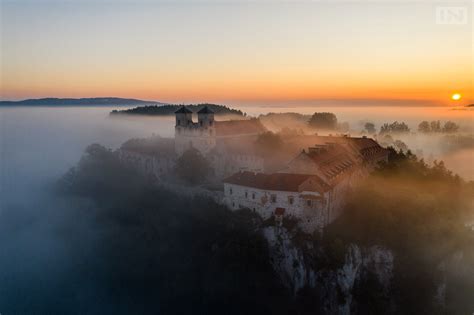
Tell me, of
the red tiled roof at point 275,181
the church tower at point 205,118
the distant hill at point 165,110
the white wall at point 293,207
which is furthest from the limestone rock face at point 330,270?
the distant hill at point 165,110

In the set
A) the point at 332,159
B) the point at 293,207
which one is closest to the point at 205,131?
the point at 332,159

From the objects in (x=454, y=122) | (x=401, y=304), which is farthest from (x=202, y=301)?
(x=454, y=122)

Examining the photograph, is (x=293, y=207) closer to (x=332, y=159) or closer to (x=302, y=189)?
(x=302, y=189)

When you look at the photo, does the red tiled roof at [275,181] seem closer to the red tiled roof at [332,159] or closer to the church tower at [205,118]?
the red tiled roof at [332,159]

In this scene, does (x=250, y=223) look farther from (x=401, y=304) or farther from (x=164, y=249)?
(x=401, y=304)

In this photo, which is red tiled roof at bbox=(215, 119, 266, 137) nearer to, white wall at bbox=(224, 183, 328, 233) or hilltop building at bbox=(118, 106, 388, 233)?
hilltop building at bbox=(118, 106, 388, 233)

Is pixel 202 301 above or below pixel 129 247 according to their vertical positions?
below

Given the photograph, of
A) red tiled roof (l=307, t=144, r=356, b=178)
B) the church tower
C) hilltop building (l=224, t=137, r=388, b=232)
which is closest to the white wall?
hilltop building (l=224, t=137, r=388, b=232)
